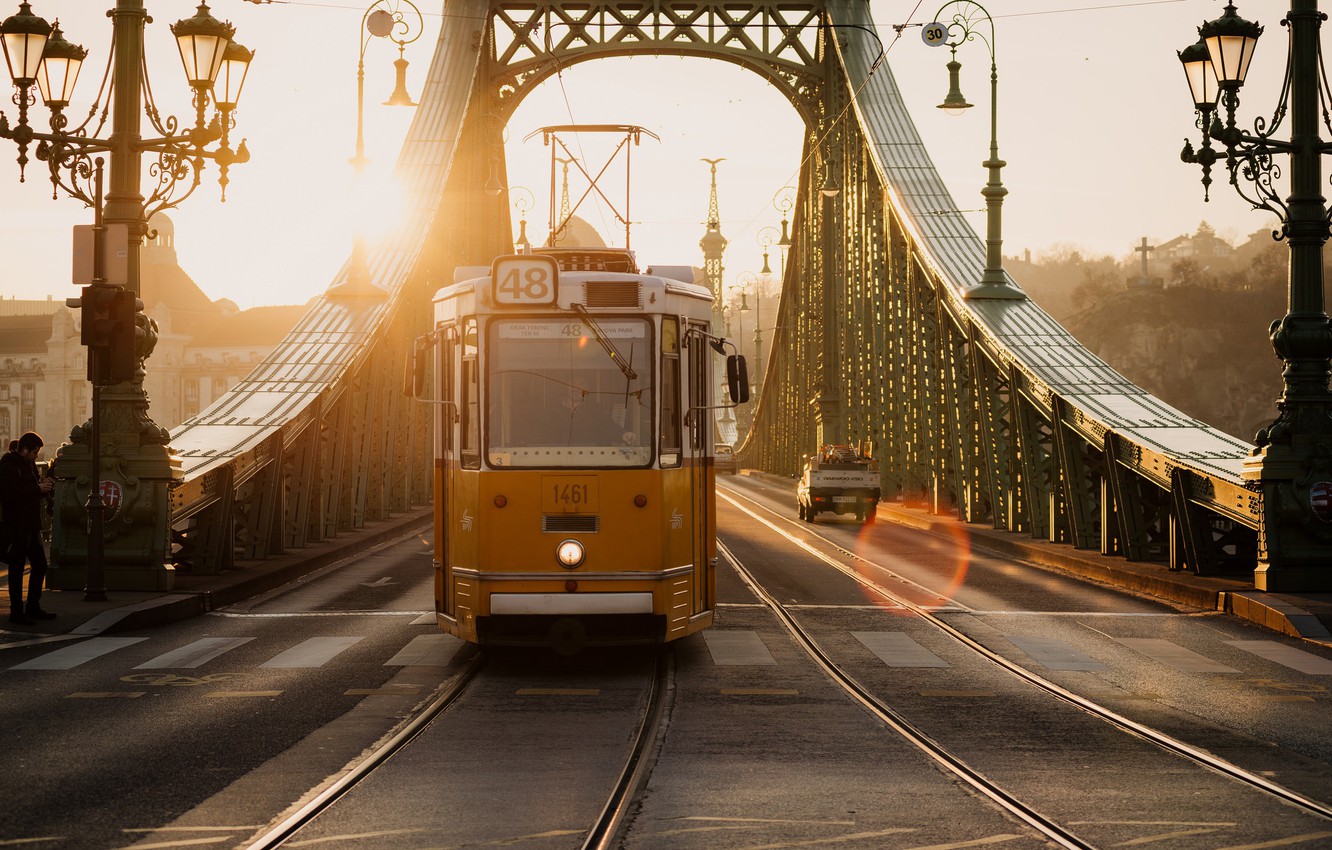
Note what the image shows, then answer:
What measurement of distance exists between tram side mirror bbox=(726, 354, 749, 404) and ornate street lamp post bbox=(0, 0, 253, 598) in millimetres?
7244

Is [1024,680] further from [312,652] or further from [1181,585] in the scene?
[1181,585]

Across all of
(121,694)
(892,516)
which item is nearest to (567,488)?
(121,694)

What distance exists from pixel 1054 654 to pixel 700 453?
3.49 metres

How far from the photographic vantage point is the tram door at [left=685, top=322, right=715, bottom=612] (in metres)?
13.7

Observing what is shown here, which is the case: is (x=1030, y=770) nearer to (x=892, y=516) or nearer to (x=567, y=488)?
(x=567, y=488)

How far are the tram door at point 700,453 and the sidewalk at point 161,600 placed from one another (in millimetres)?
5568

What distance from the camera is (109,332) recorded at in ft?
56.3

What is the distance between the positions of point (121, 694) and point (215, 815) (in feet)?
14.3

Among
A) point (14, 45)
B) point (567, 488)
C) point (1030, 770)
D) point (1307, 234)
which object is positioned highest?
point (14, 45)

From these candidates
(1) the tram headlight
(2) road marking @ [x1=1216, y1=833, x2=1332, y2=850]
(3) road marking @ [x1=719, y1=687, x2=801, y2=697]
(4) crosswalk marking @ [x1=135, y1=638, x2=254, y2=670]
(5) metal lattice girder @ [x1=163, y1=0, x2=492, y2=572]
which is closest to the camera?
(2) road marking @ [x1=1216, y1=833, x2=1332, y2=850]

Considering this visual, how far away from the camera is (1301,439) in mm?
17812

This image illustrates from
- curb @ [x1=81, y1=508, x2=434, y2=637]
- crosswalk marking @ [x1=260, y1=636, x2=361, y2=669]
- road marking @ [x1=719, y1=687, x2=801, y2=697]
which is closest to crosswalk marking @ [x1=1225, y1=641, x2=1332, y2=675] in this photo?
road marking @ [x1=719, y1=687, x2=801, y2=697]

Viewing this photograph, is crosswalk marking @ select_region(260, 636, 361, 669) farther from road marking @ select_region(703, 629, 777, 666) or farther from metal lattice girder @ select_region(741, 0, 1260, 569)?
metal lattice girder @ select_region(741, 0, 1260, 569)

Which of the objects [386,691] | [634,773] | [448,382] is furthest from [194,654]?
[634,773]
